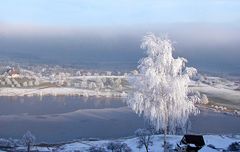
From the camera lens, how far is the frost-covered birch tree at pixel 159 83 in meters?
28.1

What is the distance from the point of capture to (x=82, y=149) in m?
43.3

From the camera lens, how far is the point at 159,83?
1103 inches

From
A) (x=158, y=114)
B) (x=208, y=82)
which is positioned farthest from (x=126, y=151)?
(x=208, y=82)

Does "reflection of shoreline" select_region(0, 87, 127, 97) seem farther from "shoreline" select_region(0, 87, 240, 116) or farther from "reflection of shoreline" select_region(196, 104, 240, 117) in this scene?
"reflection of shoreline" select_region(196, 104, 240, 117)

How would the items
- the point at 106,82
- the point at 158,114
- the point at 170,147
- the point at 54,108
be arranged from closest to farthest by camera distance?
the point at 158,114
the point at 170,147
the point at 54,108
the point at 106,82

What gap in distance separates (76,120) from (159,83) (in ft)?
149

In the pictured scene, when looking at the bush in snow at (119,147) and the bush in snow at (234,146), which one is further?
the bush in snow at (234,146)

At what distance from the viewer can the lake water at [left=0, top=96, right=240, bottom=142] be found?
201 feet

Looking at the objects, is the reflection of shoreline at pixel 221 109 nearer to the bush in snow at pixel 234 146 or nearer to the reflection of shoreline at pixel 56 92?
the reflection of shoreline at pixel 56 92

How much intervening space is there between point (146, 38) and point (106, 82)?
124096 mm

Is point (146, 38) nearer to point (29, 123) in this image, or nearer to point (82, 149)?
point (82, 149)

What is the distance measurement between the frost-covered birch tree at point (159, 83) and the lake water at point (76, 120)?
27785 mm

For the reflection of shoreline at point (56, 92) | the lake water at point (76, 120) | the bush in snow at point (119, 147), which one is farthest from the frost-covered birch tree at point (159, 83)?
the reflection of shoreline at point (56, 92)

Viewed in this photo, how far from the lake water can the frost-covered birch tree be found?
1094 inches
